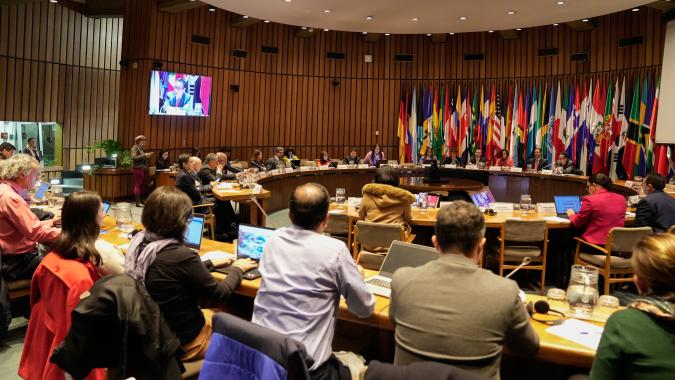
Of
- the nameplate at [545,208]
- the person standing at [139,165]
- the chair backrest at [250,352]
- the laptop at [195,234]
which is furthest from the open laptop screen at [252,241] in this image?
the person standing at [139,165]

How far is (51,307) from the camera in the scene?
2703 millimetres

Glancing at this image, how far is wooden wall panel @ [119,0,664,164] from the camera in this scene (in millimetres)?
11633

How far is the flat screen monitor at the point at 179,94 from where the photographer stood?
37.7ft

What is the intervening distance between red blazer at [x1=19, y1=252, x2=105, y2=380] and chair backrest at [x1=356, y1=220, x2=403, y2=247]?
95.8 inches

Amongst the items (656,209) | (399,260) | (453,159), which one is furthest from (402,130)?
(399,260)

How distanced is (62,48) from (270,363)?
43.7 feet

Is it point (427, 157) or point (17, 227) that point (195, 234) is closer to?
point (17, 227)

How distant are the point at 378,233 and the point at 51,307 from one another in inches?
106

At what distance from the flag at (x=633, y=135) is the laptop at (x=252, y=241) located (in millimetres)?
9687

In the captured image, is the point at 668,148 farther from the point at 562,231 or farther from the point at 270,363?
the point at 270,363

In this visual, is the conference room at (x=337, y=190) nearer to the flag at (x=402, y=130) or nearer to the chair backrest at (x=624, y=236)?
the chair backrest at (x=624, y=236)

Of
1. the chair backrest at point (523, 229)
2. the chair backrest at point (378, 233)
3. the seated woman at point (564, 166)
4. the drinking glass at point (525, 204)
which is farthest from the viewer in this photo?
the seated woman at point (564, 166)

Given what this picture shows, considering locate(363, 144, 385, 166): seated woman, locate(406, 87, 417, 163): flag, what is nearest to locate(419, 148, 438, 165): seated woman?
locate(406, 87, 417, 163): flag

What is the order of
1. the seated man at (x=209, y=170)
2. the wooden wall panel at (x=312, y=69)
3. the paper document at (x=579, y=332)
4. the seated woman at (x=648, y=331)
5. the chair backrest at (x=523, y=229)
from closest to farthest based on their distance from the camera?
the seated woman at (x=648, y=331)
the paper document at (x=579, y=332)
the chair backrest at (x=523, y=229)
the seated man at (x=209, y=170)
the wooden wall panel at (x=312, y=69)
